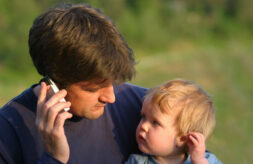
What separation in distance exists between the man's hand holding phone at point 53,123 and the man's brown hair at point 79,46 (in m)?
0.19

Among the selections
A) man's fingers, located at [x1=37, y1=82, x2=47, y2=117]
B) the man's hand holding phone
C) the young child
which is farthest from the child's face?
man's fingers, located at [x1=37, y1=82, x2=47, y2=117]

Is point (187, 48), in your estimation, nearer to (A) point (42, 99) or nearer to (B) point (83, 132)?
(B) point (83, 132)

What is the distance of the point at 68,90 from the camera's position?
246 centimetres

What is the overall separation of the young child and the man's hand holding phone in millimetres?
584

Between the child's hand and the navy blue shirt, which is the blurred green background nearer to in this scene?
the navy blue shirt

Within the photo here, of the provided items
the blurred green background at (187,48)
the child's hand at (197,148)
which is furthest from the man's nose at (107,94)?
the blurred green background at (187,48)

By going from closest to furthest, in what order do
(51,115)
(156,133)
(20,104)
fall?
(51,115) < (20,104) < (156,133)

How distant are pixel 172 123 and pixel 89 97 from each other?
554 mm

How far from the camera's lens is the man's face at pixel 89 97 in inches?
95.1

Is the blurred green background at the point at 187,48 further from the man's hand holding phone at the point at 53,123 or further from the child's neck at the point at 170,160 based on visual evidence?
the man's hand holding phone at the point at 53,123

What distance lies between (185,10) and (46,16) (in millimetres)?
33086

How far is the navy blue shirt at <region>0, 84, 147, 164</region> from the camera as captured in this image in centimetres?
232

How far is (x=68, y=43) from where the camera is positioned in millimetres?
2277

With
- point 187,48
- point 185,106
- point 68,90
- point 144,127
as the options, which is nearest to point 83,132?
point 68,90
